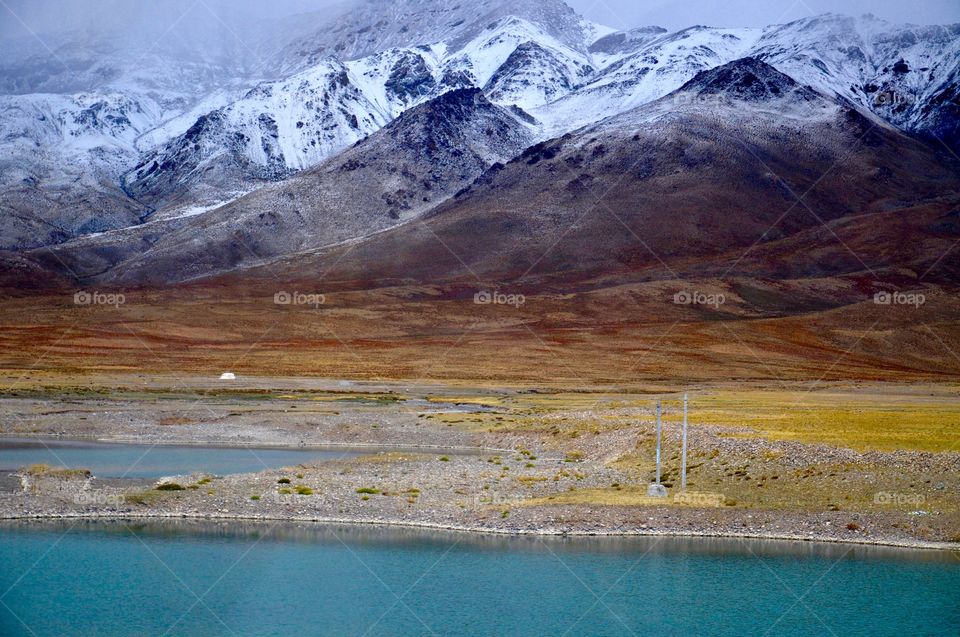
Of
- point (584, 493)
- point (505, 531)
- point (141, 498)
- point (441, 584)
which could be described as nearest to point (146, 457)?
point (141, 498)

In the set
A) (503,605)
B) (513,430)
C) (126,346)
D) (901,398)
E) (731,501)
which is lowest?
(503,605)

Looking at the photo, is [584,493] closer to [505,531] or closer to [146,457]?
[505,531]

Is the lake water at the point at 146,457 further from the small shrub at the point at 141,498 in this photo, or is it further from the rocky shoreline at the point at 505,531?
the rocky shoreline at the point at 505,531

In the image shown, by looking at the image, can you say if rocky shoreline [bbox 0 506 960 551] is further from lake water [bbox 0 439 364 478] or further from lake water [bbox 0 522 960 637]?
lake water [bbox 0 439 364 478]

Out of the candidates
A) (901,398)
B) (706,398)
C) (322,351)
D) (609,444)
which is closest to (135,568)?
(609,444)

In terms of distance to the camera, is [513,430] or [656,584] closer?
[656,584]

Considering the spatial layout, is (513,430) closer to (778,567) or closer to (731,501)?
(731,501)

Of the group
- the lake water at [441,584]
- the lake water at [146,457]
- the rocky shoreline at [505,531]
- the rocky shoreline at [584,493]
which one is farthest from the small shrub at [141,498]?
the lake water at [146,457]
